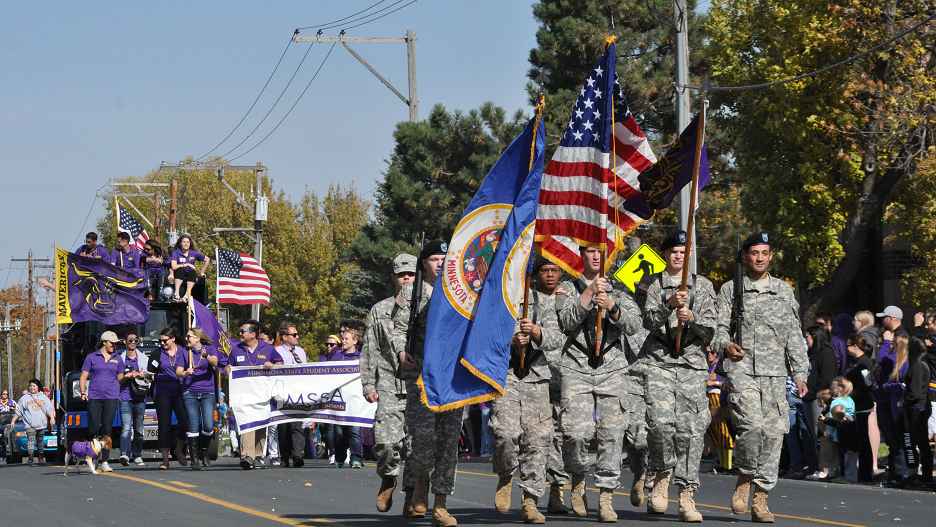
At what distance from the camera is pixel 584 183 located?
997cm

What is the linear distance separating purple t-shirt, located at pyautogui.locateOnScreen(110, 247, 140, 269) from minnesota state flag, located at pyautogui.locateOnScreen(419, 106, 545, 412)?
11.7 m

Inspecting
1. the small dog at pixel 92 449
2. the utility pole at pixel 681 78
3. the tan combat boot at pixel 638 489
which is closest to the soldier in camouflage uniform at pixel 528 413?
the tan combat boot at pixel 638 489

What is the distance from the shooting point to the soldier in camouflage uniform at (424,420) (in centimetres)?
897

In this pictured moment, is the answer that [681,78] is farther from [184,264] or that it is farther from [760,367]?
[760,367]

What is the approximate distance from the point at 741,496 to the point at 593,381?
1.41 m

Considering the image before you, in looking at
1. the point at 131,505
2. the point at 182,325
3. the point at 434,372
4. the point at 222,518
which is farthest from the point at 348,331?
the point at 434,372

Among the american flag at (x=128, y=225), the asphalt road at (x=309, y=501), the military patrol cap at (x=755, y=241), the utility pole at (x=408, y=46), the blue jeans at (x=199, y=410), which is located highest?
the utility pole at (x=408, y=46)

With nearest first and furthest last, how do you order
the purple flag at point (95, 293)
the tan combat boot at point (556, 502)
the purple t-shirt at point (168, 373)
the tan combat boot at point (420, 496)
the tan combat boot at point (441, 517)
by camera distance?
1. the tan combat boot at point (441, 517)
2. the tan combat boot at point (420, 496)
3. the tan combat boot at point (556, 502)
4. the purple t-shirt at point (168, 373)
5. the purple flag at point (95, 293)

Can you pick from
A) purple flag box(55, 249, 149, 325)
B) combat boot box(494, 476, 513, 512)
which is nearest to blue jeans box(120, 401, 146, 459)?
purple flag box(55, 249, 149, 325)

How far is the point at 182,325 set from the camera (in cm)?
1984

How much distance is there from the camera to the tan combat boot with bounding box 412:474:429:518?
30.5 feet

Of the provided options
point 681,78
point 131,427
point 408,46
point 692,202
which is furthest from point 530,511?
point 408,46

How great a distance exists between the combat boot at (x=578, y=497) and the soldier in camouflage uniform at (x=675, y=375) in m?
0.59

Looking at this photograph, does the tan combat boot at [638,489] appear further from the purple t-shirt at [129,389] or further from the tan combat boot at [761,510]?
the purple t-shirt at [129,389]
